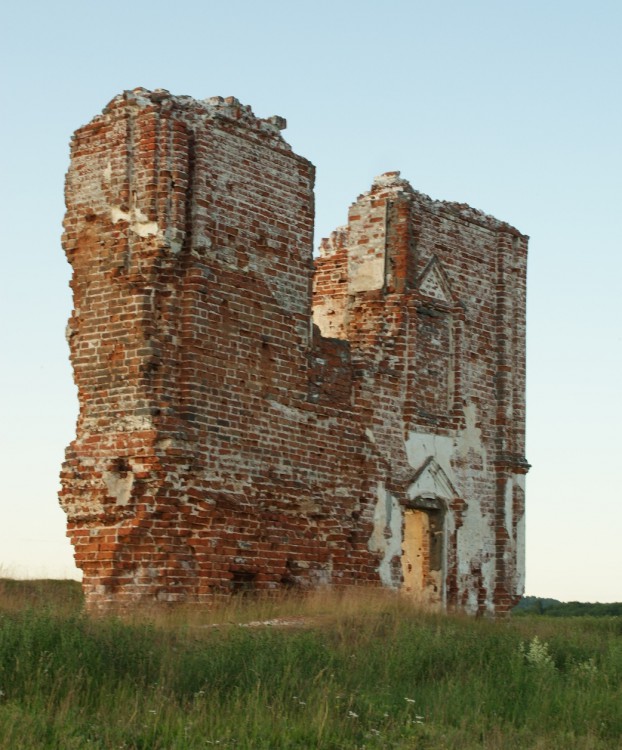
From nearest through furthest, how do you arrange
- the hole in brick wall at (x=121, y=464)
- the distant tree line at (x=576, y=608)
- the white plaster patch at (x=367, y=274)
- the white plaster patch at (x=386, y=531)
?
the hole in brick wall at (x=121, y=464), the white plaster patch at (x=386, y=531), the white plaster patch at (x=367, y=274), the distant tree line at (x=576, y=608)

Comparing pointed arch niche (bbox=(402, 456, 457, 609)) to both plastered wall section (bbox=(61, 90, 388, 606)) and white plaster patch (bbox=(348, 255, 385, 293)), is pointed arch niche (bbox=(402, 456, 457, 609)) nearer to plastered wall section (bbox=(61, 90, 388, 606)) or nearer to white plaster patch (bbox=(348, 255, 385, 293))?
white plaster patch (bbox=(348, 255, 385, 293))

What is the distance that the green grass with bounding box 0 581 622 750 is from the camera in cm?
766

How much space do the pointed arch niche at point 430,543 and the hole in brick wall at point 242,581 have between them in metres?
3.56

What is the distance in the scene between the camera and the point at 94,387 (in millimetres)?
12984

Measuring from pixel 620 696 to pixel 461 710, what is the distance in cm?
135

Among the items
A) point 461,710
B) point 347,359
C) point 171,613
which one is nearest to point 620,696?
point 461,710

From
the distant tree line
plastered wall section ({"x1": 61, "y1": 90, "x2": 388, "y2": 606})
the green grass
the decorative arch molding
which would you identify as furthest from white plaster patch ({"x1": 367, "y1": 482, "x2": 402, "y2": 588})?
the distant tree line

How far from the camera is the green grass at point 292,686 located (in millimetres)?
7656

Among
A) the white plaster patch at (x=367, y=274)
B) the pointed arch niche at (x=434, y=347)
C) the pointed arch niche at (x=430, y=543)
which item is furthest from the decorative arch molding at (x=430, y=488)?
the white plaster patch at (x=367, y=274)

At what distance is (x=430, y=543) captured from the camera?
54.9 feet

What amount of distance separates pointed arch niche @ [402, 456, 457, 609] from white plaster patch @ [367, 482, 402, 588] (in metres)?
0.89

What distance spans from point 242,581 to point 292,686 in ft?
14.9

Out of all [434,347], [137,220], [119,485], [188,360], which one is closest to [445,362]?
[434,347]

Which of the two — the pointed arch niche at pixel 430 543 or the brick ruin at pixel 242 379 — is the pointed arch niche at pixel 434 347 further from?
the pointed arch niche at pixel 430 543
